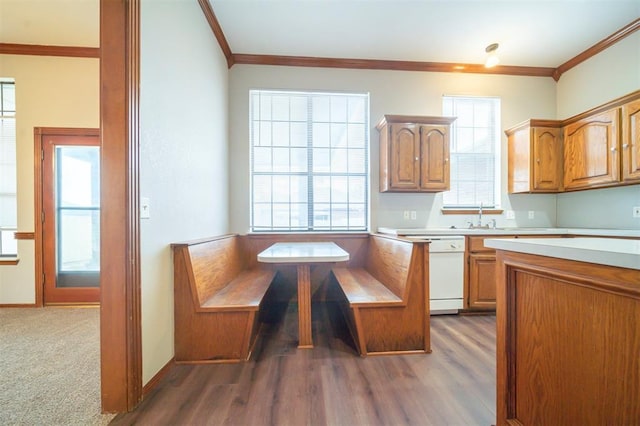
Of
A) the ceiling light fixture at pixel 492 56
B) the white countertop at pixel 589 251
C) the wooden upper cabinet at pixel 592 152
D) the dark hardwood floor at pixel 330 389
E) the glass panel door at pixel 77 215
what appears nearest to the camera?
the white countertop at pixel 589 251

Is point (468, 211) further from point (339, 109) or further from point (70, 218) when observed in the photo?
point (70, 218)

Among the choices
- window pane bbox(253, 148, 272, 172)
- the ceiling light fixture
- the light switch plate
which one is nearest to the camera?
the light switch plate

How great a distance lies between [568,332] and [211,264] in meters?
2.18

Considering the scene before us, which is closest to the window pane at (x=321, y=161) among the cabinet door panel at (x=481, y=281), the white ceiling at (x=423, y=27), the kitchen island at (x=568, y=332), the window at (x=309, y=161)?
the window at (x=309, y=161)

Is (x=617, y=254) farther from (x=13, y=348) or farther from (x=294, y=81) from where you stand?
(x=13, y=348)

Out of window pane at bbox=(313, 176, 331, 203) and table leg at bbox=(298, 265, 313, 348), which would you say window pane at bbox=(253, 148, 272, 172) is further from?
table leg at bbox=(298, 265, 313, 348)

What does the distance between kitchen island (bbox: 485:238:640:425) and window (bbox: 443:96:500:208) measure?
2.61 m

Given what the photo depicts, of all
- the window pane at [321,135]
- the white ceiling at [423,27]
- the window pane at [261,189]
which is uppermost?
the white ceiling at [423,27]

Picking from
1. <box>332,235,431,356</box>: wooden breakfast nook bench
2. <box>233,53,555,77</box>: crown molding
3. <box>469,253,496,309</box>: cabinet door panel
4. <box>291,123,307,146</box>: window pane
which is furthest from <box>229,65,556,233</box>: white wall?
<box>332,235,431,356</box>: wooden breakfast nook bench

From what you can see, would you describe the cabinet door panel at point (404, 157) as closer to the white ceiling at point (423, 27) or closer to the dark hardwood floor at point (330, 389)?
the white ceiling at point (423, 27)

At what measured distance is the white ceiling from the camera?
2.46m

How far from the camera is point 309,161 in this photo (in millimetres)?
3436

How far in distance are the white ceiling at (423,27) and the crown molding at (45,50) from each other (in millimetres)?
1742

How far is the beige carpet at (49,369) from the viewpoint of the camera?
135cm
